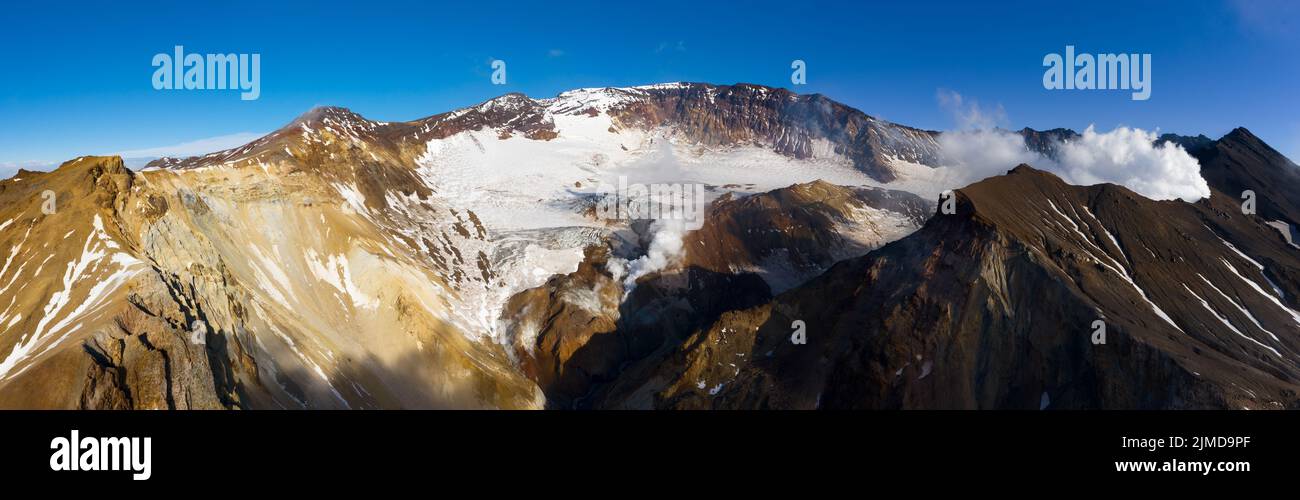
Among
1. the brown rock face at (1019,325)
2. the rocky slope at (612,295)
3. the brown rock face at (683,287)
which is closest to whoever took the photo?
the rocky slope at (612,295)

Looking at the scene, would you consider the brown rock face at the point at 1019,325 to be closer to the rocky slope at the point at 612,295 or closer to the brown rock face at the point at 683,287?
the rocky slope at the point at 612,295

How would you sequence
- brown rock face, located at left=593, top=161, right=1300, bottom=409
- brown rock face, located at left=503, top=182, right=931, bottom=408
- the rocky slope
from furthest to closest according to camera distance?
brown rock face, located at left=503, top=182, right=931, bottom=408
brown rock face, located at left=593, top=161, right=1300, bottom=409
the rocky slope

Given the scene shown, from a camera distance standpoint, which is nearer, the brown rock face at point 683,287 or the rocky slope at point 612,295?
the rocky slope at point 612,295

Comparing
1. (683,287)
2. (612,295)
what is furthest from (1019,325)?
(612,295)

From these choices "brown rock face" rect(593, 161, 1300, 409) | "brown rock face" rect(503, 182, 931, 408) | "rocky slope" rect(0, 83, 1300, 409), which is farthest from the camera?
"brown rock face" rect(503, 182, 931, 408)

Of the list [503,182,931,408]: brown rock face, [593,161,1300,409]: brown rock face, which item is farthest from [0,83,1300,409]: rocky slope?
[503,182,931,408]: brown rock face

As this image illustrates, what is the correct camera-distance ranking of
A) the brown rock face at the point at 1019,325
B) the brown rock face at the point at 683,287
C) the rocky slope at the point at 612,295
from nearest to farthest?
the rocky slope at the point at 612,295, the brown rock face at the point at 1019,325, the brown rock face at the point at 683,287

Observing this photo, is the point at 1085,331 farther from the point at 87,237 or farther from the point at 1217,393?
the point at 87,237

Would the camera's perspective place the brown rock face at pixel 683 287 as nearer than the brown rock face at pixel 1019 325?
No

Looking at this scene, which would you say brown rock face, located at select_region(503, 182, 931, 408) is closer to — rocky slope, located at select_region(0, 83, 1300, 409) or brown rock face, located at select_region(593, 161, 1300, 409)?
rocky slope, located at select_region(0, 83, 1300, 409)

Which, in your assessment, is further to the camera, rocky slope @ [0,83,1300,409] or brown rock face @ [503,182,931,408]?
brown rock face @ [503,182,931,408]

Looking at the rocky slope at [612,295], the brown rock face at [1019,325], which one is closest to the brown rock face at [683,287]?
the rocky slope at [612,295]
